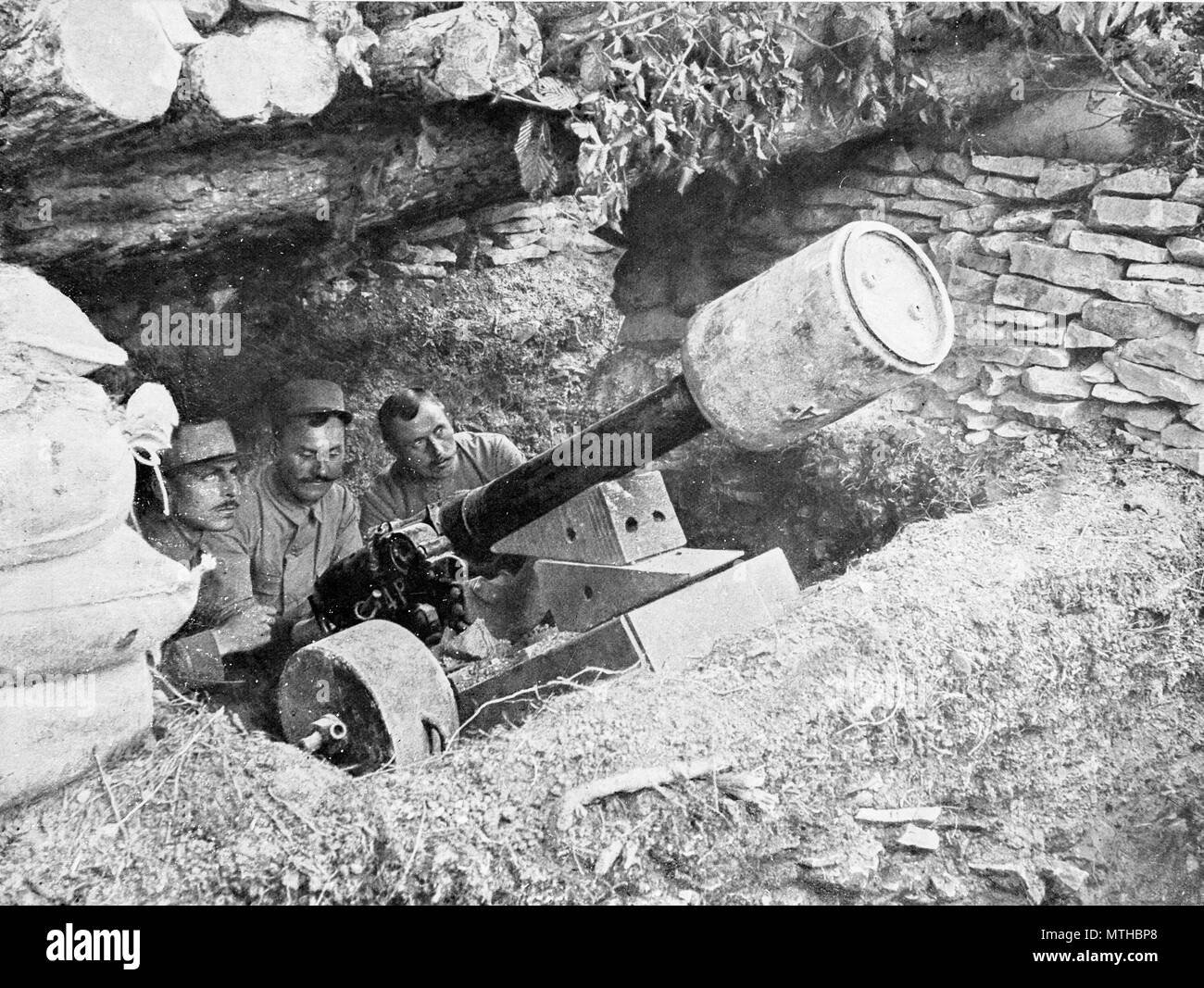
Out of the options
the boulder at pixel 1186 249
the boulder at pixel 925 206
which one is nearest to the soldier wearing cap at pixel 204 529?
the boulder at pixel 925 206

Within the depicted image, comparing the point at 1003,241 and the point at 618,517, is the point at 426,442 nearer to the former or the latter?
the point at 618,517

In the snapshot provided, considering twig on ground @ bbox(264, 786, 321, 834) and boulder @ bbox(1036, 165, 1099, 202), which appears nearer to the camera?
twig on ground @ bbox(264, 786, 321, 834)

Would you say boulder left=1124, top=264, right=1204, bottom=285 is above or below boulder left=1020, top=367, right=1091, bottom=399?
above

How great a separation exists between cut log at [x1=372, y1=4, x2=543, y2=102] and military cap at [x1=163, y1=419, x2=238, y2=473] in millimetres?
1950

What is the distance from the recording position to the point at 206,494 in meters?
5.03

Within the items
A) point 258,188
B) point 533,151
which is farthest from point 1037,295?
point 258,188

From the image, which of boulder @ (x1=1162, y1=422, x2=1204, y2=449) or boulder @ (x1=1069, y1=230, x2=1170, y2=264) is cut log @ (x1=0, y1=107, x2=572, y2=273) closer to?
boulder @ (x1=1069, y1=230, x2=1170, y2=264)

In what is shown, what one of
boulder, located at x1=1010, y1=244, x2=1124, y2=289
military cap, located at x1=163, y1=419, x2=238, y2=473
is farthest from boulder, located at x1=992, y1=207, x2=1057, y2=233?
military cap, located at x1=163, y1=419, x2=238, y2=473

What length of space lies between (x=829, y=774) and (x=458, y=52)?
295cm

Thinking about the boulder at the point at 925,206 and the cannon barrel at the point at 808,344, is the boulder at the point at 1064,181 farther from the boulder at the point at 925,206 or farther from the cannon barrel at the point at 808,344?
the cannon barrel at the point at 808,344

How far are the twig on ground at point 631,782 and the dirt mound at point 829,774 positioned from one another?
0.10 ft

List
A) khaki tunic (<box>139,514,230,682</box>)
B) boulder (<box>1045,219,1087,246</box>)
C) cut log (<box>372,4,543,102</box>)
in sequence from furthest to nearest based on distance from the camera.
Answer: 1. boulder (<box>1045,219,1087,246</box>)
2. khaki tunic (<box>139,514,230,682</box>)
3. cut log (<box>372,4,543,102</box>)

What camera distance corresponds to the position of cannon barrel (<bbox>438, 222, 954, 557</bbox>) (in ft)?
9.94
